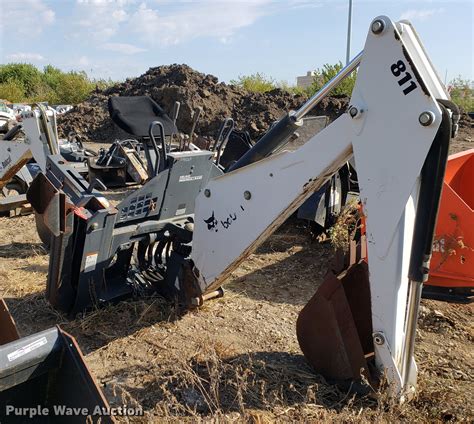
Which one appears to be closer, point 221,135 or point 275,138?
point 275,138

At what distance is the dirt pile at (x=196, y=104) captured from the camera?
15133 mm

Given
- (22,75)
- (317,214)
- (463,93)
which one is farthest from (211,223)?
(22,75)

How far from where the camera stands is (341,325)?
9.09 feet

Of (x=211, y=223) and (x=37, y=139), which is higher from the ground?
(x=37, y=139)

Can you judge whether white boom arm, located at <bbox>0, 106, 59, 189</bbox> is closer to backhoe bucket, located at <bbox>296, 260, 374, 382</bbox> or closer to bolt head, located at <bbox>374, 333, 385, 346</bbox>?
backhoe bucket, located at <bbox>296, 260, 374, 382</bbox>

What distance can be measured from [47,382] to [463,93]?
22.1 m

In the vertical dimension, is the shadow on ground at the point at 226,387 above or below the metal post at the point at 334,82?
below

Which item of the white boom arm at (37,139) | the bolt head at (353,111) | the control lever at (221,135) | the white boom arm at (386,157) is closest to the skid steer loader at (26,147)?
the white boom arm at (37,139)

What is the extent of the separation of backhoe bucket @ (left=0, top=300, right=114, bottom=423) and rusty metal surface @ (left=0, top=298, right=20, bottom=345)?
44cm

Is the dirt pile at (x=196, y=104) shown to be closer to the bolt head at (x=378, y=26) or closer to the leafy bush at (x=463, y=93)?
the leafy bush at (x=463, y=93)

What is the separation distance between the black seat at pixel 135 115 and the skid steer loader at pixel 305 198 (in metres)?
1.14

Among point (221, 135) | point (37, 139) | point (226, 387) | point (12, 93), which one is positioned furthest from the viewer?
point (12, 93)

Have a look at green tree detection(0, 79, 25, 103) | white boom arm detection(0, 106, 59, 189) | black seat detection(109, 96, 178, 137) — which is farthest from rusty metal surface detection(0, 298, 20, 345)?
green tree detection(0, 79, 25, 103)

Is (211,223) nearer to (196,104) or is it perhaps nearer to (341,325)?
(341,325)
